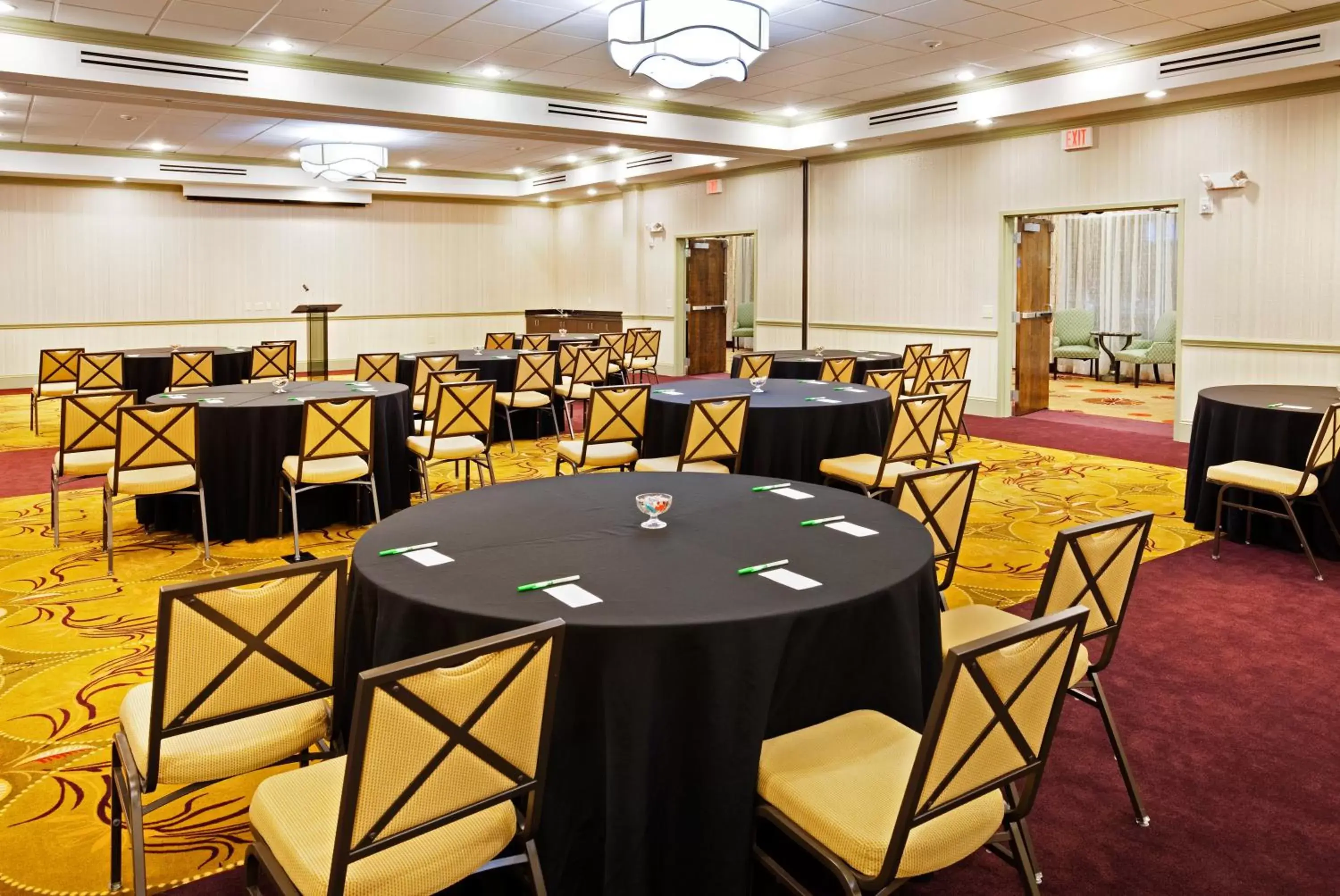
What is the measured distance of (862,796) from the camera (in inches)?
83.9

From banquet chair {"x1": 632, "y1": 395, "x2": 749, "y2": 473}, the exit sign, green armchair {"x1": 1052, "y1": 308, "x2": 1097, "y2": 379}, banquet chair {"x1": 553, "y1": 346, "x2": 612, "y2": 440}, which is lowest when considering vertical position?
banquet chair {"x1": 632, "y1": 395, "x2": 749, "y2": 473}

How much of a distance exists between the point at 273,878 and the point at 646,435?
483 cm

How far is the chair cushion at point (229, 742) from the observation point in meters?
2.37

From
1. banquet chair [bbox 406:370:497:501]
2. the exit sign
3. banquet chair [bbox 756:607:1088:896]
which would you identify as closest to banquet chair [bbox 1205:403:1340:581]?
banquet chair [bbox 756:607:1088:896]

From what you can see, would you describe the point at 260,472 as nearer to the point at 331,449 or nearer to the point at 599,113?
the point at 331,449

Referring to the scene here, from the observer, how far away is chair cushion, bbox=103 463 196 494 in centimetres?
555

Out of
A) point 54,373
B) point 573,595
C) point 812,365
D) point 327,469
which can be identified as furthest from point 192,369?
point 573,595

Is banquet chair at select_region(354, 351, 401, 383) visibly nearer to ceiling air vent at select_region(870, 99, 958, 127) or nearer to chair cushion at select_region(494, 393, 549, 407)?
chair cushion at select_region(494, 393, 549, 407)

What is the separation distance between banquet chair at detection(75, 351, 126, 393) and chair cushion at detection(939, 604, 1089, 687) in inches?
355

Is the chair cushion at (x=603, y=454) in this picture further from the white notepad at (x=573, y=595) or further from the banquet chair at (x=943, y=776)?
the banquet chair at (x=943, y=776)

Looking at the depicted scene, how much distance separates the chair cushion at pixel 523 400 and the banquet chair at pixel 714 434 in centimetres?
356

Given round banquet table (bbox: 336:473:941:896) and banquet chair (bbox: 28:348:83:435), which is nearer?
round banquet table (bbox: 336:473:941:896)

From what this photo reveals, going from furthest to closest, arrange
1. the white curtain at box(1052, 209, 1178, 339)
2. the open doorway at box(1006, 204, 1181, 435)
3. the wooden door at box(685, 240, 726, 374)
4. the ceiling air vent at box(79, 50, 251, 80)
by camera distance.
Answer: the wooden door at box(685, 240, 726, 374)
the white curtain at box(1052, 209, 1178, 339)
the open doorway at box(1006, 204, 1181, 435)
the ceiling air vent at box(79, 50, 251, 80)

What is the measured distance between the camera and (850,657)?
2492 millimetres
